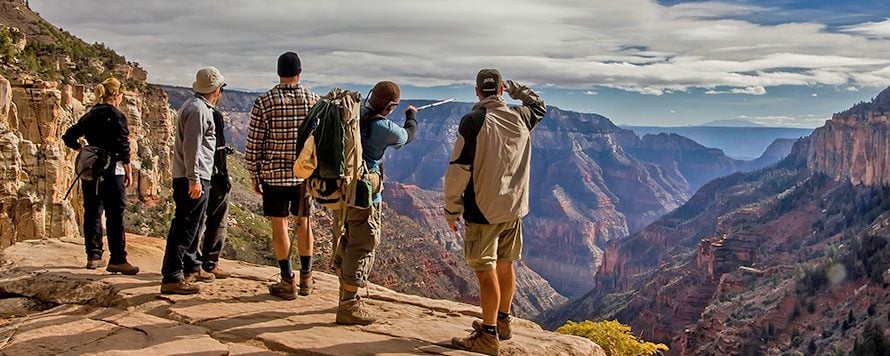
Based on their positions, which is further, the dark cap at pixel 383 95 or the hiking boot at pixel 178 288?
the hiking boot at pixel 178 288

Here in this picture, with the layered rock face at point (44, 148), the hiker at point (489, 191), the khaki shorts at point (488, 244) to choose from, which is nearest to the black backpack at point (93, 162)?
the hiker at point (489, 191)

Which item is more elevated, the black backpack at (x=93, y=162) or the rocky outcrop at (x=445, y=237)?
the black backpack at (x=93, y=162)

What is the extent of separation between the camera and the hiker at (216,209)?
25.5ft

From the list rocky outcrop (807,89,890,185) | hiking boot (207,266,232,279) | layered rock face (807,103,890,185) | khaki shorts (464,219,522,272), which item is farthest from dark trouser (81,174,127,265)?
layered rock face (807,103,890,185)

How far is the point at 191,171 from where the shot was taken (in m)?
7.11

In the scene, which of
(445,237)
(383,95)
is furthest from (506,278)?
(445,237)

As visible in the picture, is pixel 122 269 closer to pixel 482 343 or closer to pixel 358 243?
pixel 358 243

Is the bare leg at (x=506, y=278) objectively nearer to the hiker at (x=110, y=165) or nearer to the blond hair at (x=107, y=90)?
the hiker at (x=110, y=165)

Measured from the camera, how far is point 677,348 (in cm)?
6294

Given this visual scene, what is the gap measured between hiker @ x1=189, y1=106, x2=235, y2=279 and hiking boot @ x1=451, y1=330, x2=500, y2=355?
315cm

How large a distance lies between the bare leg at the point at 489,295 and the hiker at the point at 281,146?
2099 millimetres

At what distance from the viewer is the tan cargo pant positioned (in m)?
6.78

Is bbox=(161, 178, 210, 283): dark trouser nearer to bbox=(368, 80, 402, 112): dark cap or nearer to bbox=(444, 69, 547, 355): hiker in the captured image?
bbox=(368, 80, 402, 112): dark cap

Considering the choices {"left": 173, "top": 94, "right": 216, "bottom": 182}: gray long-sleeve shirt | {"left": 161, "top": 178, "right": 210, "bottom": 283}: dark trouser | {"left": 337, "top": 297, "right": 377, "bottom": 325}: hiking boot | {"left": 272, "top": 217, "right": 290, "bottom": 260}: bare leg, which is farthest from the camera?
{"left": 272, "top": 217, "right": 290, "bottom": 260}: bare leg
